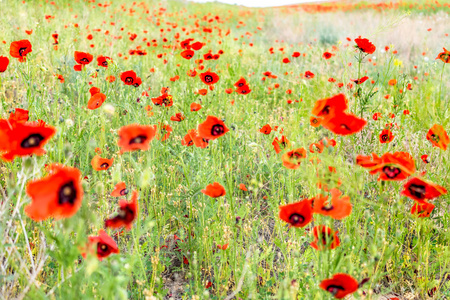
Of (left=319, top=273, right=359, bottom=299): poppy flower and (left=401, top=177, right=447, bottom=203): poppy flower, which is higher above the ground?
(left=401, top=177, right=447, bottom=203): poppy flower

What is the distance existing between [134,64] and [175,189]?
2.97m

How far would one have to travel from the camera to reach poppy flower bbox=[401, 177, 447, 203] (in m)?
1.19

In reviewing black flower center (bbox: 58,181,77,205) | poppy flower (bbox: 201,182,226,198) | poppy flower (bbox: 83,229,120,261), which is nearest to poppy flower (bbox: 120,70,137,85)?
poppy flower (bbox: 201,182,226,198)

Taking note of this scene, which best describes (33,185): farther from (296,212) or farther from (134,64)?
(134,64)

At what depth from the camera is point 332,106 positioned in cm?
114

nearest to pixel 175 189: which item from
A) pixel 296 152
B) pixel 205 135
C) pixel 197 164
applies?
pixel 197 164

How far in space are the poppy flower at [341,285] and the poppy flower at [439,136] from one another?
76 cm

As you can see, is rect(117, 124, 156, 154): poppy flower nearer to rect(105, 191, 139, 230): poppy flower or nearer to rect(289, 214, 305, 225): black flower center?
rect(105, 191, 139, 230): poppy flower

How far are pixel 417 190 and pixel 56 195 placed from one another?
118 cm

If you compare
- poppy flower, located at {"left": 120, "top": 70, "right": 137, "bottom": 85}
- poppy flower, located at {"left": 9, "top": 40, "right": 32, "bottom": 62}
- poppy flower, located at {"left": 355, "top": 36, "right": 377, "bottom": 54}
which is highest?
poppy flower, located at {"left": 9, "top": 40, "right": 32, "bottom": 62}

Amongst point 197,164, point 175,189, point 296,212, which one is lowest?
point 175,189

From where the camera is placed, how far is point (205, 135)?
5.10ft

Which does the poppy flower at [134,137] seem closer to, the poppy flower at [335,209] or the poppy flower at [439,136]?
the poppy flower at [335,209]

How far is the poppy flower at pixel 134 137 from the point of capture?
1.07m
